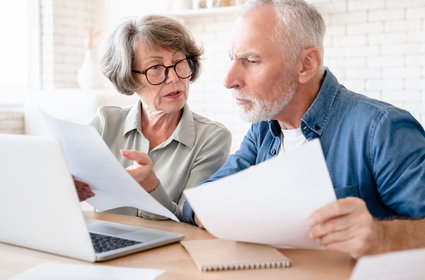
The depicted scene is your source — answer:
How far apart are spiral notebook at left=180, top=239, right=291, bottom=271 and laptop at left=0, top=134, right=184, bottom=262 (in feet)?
0.39

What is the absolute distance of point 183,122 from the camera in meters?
2.17

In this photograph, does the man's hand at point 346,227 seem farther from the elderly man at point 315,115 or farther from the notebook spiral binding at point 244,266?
the elderly man at point 315,115

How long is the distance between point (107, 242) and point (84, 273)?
0.22m

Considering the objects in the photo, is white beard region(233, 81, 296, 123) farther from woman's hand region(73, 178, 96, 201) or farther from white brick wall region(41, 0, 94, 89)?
white brick wall region(41, 0, 94, 89)

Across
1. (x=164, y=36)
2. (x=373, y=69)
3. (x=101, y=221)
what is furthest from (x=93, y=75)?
(x=101, y=221)

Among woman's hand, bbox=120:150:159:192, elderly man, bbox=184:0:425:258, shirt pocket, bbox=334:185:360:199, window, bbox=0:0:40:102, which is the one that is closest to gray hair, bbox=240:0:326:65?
elderly man, bbox=184:0:425:258

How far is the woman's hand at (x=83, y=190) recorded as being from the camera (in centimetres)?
154

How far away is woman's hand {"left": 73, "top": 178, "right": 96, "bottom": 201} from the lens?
1536 mm

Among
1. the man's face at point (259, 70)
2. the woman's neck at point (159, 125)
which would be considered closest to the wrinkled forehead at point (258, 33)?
the man's face at point (259, 70)

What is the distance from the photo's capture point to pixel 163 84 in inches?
86.8

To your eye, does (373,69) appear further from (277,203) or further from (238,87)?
(277,203)

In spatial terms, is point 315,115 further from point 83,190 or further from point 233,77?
point 83,190

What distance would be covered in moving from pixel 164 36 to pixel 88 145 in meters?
0.98

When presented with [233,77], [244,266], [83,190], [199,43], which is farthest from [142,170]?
[199,43]
